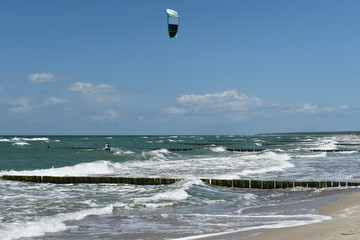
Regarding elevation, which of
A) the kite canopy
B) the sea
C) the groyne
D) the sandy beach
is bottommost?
the sea

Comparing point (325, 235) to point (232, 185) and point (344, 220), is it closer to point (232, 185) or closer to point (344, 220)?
point (344, 220)

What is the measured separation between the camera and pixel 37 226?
10.4m

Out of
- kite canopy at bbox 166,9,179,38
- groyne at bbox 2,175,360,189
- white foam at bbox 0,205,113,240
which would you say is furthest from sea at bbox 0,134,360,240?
kite canopy at bbox 166,9,179,38

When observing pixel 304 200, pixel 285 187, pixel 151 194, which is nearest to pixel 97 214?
pixel 151 194

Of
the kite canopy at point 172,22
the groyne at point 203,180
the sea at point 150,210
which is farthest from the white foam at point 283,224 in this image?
the kite canopy at point 172,22

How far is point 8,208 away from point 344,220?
35.2ft

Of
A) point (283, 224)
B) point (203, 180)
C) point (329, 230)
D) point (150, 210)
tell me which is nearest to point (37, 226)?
point (150, 210)

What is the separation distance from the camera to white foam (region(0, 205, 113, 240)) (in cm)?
986

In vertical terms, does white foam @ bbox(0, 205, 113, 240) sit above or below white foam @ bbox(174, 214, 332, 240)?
below

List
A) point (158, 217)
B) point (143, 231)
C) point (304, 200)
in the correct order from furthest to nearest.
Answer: point (304, 200) → point (158, 217) → point (143, 231)

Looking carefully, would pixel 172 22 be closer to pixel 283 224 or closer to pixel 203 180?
pixel 203 180

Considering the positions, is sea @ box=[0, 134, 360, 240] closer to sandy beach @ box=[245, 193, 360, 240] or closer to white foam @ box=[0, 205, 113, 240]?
white foam @ box=[0, 205, 113, 240]

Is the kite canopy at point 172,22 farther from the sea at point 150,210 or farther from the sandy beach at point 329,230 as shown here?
the sandy beach at point 329,230

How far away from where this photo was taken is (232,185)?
19.5 m
